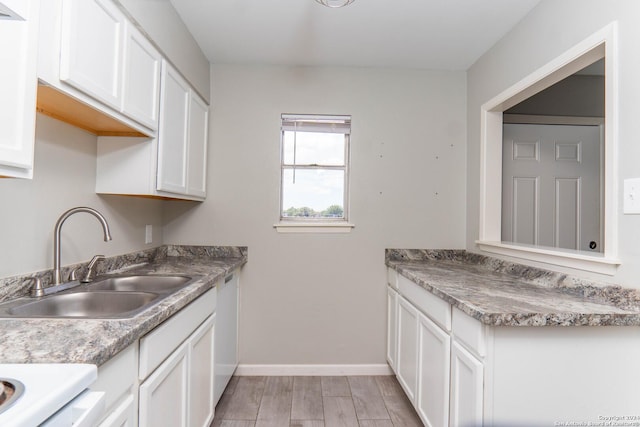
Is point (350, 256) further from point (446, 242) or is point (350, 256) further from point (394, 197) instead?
point (446, 242)

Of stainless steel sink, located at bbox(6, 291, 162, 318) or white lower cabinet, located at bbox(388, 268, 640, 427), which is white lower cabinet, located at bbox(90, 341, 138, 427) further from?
white lower cabinet, located at bbox(388, 268, 640, 427)

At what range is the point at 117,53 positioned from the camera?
143cm

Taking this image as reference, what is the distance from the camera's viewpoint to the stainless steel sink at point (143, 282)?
1774 millimetres

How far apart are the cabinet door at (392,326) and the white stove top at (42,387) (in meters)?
2.10

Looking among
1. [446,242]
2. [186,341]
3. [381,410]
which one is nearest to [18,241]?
[186,341]

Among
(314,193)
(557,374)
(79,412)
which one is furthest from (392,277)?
(79,412)

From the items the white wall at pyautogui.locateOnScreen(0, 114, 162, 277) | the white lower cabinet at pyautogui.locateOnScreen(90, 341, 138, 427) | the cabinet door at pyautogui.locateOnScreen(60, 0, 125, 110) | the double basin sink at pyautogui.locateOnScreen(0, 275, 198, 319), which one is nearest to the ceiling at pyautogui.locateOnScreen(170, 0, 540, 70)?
the cabinet door at pyautogui.locateOnScreen(60, 0, 125, 110)

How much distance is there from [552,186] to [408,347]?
1.69 meters

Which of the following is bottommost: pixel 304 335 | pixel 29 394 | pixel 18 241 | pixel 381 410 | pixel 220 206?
pixel 381 410

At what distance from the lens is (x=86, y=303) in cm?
148

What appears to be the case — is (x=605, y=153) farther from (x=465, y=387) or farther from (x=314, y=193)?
(x=314, y=193)

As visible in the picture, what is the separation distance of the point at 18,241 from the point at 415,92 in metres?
2.68

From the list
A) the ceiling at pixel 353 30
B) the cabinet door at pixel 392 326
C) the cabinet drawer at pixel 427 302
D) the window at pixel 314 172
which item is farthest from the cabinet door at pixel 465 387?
the ceiling at pixel 353 30

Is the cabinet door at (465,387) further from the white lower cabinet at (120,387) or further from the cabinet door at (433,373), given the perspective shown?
the white lower cabinet at (120,387)
